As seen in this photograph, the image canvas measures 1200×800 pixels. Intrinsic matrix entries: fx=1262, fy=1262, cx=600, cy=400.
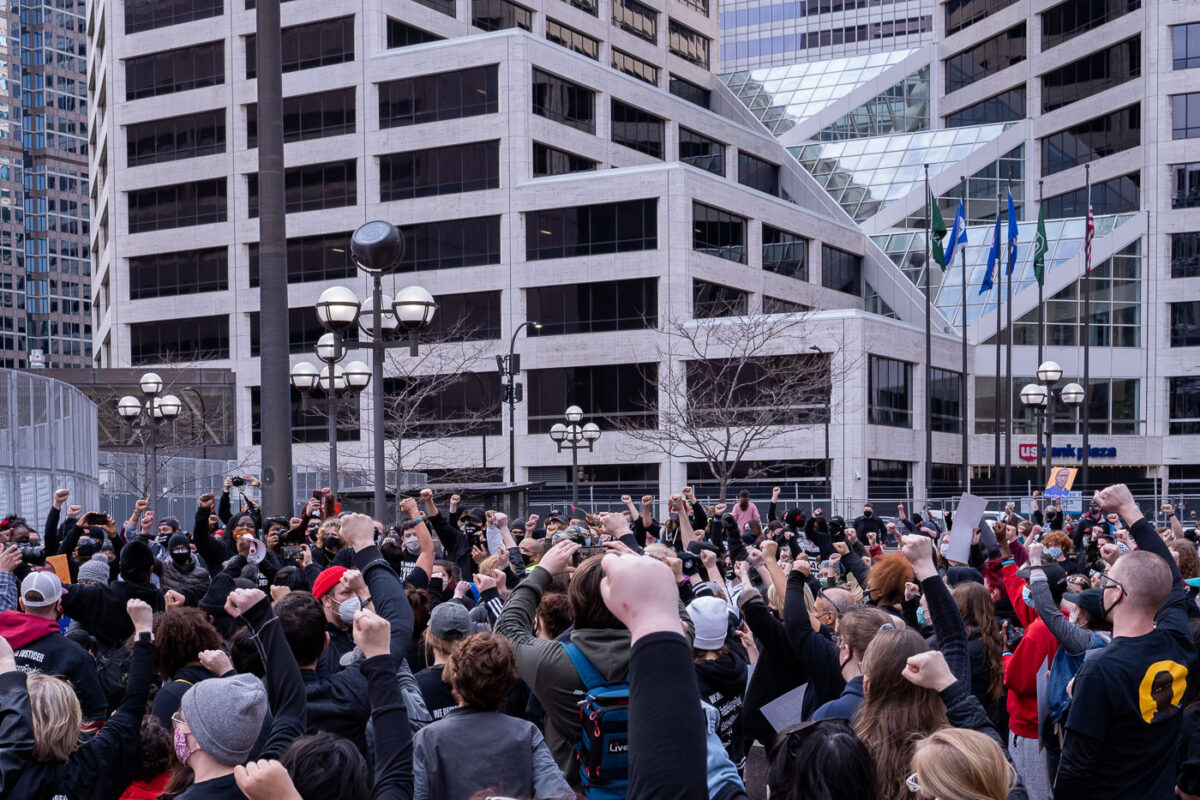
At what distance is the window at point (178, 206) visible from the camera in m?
61.4

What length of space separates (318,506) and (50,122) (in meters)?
177

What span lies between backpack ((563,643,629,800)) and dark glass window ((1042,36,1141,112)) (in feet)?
224

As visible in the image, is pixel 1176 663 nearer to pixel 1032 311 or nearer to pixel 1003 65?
pixel 1032 311

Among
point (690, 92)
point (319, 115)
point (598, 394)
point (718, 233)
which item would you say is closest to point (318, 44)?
point (319, 115)

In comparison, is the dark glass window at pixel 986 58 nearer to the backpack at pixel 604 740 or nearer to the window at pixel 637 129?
the window at pixel 637 129

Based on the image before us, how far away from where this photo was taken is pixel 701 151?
220ft

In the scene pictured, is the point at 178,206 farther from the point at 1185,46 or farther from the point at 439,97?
the point at 1185,46

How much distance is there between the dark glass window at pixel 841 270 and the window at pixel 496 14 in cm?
1949

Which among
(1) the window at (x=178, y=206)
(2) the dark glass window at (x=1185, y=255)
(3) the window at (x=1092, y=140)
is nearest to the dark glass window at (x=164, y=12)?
(1) the window at (x=178, y=206)

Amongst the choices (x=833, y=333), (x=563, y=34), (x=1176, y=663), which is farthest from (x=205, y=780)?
(x=563, y=34)

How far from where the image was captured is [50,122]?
172m

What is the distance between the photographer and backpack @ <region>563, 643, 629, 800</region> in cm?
439

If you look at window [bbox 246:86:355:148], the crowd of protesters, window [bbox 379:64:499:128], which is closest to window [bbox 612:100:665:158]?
window [bbox 379:64:499:128]

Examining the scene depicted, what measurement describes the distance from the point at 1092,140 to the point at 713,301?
2629cm
